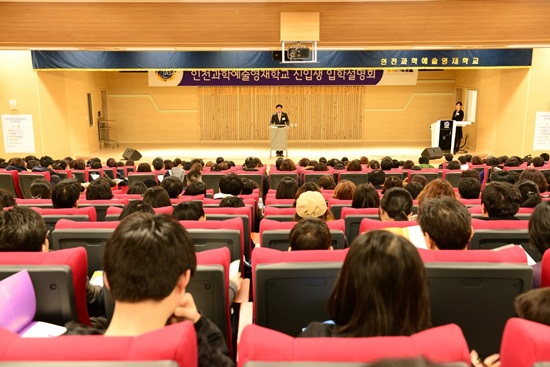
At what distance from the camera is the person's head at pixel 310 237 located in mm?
2639

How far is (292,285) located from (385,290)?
0.71 m

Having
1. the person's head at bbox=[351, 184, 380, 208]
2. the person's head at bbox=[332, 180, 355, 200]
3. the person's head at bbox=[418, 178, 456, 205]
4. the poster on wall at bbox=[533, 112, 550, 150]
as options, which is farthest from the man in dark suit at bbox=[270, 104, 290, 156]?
the person's head at bbox=[418, 178, 456, 205]

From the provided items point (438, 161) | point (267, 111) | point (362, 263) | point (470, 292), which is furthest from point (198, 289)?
point (267, 111)

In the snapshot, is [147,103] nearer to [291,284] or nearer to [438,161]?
[438,161]

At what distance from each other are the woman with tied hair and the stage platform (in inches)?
463

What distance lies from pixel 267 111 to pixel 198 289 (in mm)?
15836

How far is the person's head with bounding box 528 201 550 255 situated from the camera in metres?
2.44

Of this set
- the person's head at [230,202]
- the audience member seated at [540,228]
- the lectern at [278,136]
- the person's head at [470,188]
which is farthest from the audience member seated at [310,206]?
the lectern at [278,136]

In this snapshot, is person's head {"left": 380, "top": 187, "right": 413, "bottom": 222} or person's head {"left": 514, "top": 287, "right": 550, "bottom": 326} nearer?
person's head {"left": 514, "top": 287, "right": 550, "bottom": 326}

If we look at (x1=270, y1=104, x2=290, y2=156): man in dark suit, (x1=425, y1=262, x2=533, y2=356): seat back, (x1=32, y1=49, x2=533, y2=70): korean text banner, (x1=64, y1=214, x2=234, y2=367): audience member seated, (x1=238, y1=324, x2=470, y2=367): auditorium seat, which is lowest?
(x1=425, y1=262, x2=533, y2=356): seat back

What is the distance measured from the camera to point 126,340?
1233 millimetres

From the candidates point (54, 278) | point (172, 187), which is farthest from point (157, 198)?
point (54, 278)

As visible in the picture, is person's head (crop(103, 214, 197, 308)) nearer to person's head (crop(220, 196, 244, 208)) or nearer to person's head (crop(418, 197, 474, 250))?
person's head (crop(418, 197, 474, 250))

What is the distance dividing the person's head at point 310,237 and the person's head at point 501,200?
151 centimetres
